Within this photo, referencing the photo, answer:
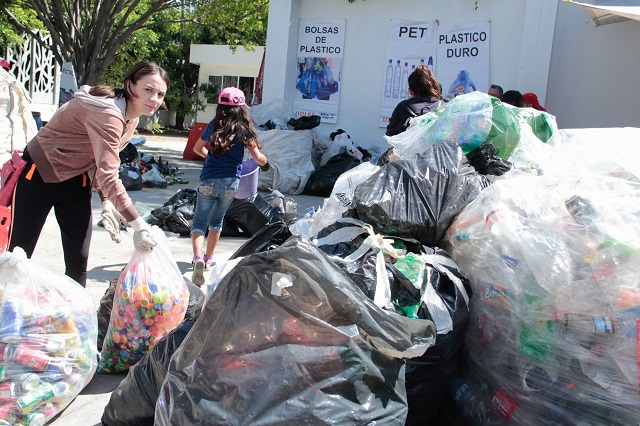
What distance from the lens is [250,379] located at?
181 centimetres

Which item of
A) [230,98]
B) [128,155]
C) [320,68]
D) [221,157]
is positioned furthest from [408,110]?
[128,155]

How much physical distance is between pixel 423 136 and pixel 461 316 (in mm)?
1535

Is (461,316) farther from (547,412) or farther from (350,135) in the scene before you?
(350,135)

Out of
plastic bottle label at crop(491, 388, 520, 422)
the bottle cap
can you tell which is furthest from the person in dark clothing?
the bottle cap

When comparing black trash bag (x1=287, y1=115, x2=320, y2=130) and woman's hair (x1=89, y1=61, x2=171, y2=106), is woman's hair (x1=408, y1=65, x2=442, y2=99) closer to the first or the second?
woman's hair (x1=89, y1=61, x2=171, y2=106)

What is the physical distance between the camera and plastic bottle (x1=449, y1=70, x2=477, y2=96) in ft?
27.5

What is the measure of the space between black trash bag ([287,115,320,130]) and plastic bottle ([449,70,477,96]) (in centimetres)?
207

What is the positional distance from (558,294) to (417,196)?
32.6 inches

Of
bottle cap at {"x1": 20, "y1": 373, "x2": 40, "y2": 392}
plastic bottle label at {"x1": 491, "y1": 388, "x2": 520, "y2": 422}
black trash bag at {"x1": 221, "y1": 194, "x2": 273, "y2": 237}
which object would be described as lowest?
bottle cap at {"x1": 20, "y1": 373, "x2": 40, "y2": 392}

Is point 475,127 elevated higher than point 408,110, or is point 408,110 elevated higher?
point 408,110

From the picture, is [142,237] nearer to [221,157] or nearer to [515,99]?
[221,157]

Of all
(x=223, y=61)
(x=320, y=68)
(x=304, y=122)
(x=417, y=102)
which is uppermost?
(x=223, y=61)

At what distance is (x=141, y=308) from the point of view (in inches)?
109

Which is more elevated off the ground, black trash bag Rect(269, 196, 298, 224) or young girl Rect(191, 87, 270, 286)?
young girl Rect(191, 87, 270, 286)
